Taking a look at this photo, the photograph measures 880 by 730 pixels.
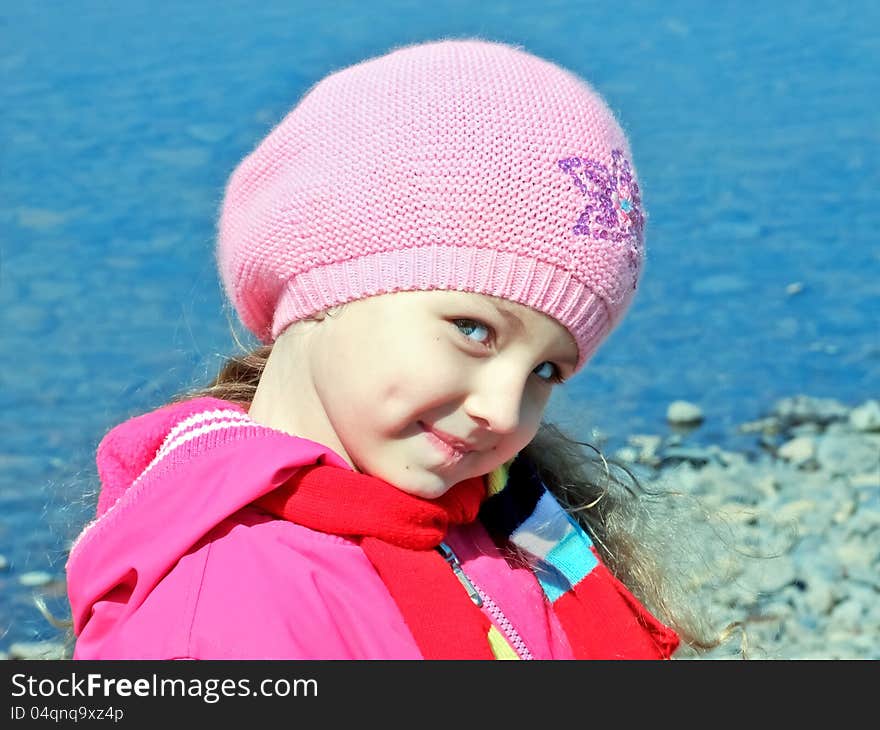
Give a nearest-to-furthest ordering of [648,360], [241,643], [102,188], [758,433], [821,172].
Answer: [241,643] → [758,433] → [648,360] → [102,188] → [821,172]

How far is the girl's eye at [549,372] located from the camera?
76.9 inches

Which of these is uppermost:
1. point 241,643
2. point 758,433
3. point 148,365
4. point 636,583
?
point 241,643

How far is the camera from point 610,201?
196cm

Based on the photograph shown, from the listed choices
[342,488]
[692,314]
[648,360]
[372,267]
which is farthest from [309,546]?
[692,314]

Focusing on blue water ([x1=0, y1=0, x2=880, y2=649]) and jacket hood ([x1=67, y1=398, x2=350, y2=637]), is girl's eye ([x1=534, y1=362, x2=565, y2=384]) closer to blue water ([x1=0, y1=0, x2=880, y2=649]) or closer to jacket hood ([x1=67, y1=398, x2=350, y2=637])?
jacket hood ([x1=67, y1=398, x2=350, y2=637])

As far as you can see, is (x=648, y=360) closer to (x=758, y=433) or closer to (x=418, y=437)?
(x=758, y=433)

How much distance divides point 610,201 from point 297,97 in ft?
10.1

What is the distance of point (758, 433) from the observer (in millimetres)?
4910

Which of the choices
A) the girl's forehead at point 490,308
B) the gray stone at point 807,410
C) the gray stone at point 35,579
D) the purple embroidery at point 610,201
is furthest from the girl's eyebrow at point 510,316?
the gray stone at point 807,410

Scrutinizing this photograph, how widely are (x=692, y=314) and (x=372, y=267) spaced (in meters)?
4.06

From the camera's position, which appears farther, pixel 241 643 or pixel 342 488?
pixel 342 488

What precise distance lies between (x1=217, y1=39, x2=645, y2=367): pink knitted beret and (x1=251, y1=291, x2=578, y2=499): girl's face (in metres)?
0.04

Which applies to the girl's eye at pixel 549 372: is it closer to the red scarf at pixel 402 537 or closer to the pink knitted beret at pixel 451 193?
the pink knitted beret at pixel 451 193

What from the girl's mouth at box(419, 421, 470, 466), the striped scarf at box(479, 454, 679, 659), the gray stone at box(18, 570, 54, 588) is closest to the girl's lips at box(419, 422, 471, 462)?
the girl's mouth at box(419, 421, 470, 466)
